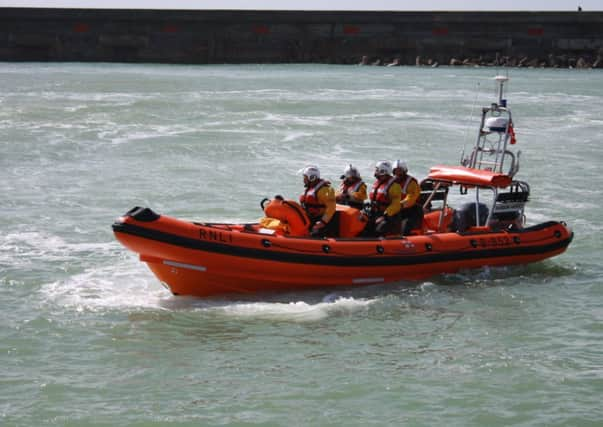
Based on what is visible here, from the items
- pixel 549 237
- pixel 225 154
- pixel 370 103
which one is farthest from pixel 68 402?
pixel 370 103

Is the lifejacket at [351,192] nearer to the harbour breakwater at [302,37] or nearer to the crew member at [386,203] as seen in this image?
the crew member at [386,203]

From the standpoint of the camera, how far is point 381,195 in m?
10.6

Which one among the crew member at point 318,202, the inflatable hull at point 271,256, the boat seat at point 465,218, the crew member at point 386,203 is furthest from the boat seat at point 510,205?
the crew member at point 318,202

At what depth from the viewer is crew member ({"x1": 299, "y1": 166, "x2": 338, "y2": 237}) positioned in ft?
33.4

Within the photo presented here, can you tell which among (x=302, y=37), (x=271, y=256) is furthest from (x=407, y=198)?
(x=302, y=37)

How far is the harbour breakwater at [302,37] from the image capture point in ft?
157

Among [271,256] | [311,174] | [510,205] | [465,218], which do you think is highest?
[311,174]

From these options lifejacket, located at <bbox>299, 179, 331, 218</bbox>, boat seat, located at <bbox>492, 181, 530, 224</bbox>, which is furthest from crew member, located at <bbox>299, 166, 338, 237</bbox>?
boat seat, located at <bbox>492, 181, 530, 224</bbox>

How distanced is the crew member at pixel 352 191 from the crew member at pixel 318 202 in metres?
0.50

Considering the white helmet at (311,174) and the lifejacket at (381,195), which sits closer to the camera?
the white helmet at (311,174)

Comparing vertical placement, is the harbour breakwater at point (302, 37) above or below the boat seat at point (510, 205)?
above

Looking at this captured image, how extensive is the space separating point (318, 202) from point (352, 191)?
675mm

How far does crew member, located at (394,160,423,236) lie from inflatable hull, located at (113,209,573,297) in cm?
28

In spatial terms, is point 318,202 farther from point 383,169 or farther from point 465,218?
point 465,218
